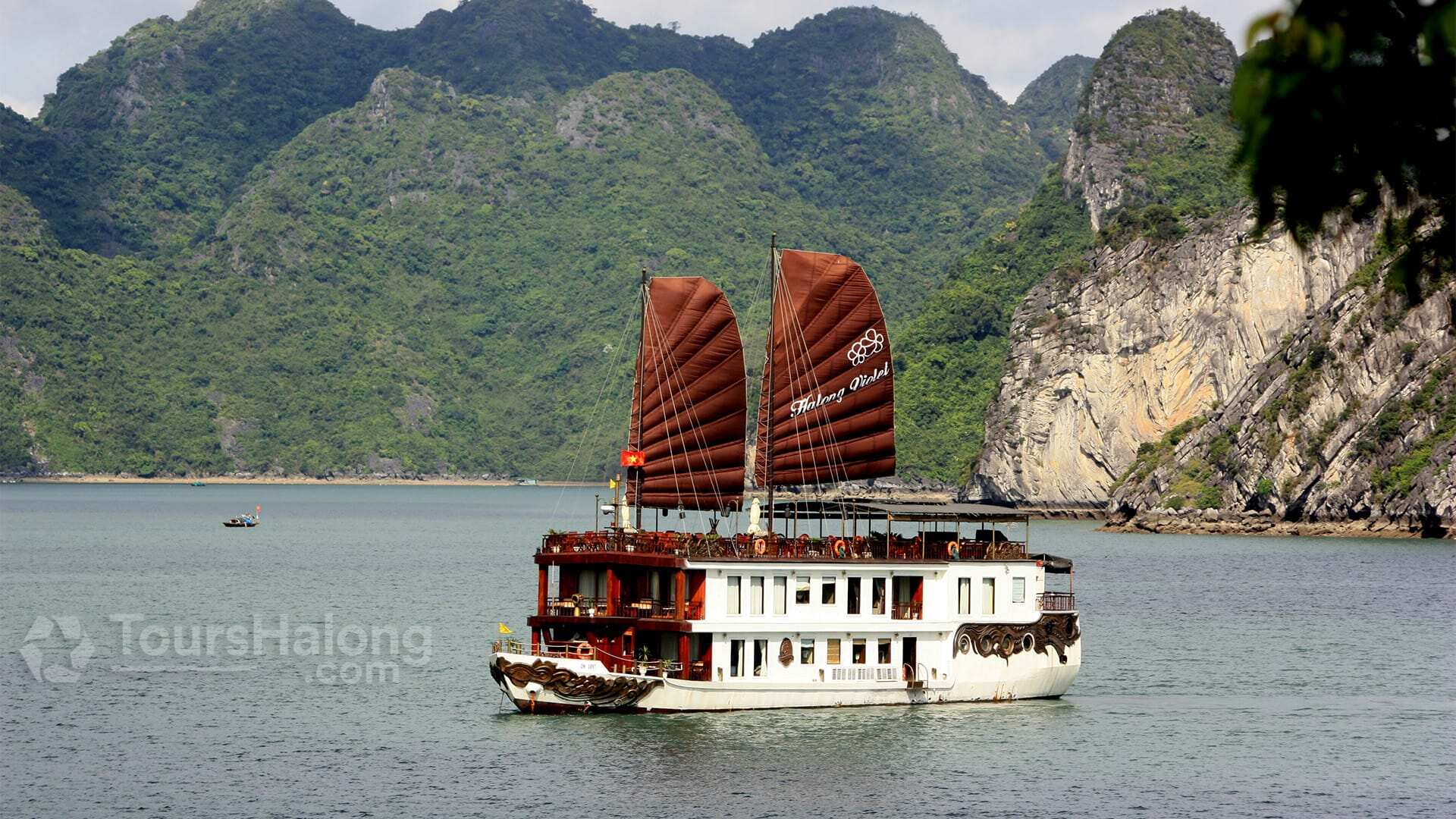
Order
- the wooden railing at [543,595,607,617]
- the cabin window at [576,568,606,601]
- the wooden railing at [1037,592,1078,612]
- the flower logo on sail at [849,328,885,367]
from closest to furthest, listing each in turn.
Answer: the wooden railing at [543,595,607,617] → the cabin window at [576,568,606,601] → the wooden railing at [1037,592,1078,612] → the flower logo on sail at [849,328,885,367]

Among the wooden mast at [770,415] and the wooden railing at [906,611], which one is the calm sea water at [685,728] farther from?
the wooden mast at [770,415]

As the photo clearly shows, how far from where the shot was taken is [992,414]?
569 ft

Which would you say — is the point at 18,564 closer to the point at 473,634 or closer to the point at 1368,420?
the point at 473,634

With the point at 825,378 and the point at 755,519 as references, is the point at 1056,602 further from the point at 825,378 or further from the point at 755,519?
the point at 755,519

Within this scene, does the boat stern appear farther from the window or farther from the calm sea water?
the window

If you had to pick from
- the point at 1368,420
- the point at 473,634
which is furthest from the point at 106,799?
the point at 1368,420

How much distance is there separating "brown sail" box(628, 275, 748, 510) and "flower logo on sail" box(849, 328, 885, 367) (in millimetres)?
2923

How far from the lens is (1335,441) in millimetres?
130125

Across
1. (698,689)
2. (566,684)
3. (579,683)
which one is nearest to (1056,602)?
(698,689)

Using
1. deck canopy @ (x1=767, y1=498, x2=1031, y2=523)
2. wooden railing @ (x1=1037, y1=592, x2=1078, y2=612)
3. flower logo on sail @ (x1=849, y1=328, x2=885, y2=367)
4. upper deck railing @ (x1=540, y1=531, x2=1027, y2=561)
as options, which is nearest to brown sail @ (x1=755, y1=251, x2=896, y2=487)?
flower logo on sail @ (x1=849, y1=328, x2=885, y2=367)

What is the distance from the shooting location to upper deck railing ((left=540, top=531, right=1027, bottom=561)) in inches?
1679

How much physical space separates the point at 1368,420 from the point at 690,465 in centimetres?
9251

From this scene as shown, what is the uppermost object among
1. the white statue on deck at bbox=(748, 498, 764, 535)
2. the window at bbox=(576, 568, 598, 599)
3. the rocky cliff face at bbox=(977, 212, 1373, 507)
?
the rocky cliff face at bbox=(977, 212, 1373, 507)

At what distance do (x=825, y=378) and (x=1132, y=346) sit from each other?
4595 inches
